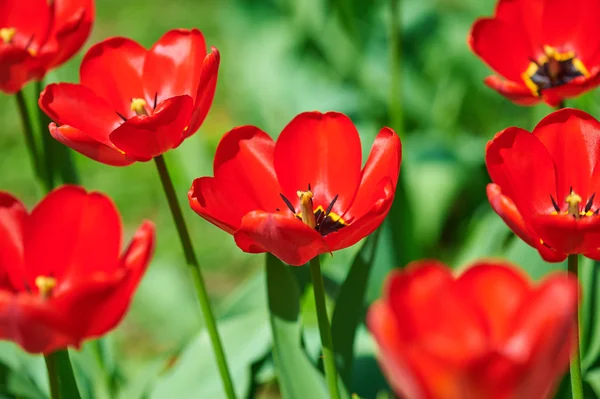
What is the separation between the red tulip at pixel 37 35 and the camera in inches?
51.0

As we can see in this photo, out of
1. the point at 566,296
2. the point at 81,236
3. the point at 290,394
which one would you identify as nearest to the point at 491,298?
the point at 566,296

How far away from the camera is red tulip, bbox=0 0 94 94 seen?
4.25 ft

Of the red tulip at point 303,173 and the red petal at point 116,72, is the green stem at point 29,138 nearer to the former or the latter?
the red petal at point 116,72

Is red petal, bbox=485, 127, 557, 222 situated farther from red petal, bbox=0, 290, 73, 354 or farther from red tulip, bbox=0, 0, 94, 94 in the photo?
red tulip, bbox=0, 0, 94, 94

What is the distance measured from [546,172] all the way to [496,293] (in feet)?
1.33

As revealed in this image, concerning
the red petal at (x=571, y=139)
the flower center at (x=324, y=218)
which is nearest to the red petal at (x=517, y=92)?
the red petal at (x=571, y=139)

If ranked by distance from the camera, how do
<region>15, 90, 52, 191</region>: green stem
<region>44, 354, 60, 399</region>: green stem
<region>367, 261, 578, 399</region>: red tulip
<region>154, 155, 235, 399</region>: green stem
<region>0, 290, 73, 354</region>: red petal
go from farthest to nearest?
<region>15, 90, 52, 191</region>: green stem < <region>154, 155, 235, 399</region>: green stem < <region>44, 354, 60, 399</region>: green stem < <region>0, 290, 73, 354</region>: red petal < <region>367, 261, 578, 399</region>: red tulip

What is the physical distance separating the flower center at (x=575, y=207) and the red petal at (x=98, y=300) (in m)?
0.49

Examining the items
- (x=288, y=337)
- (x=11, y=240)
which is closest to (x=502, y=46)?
(x=288, y=337)

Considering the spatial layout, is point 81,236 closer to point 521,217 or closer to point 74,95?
point 74,95

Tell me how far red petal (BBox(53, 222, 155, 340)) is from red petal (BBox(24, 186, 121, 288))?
0.27 ft

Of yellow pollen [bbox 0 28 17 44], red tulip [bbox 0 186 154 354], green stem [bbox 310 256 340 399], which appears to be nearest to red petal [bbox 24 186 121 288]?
red tulip [bbox 0 186 154 354]

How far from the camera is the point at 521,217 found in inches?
38.7

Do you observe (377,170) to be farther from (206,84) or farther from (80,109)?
(80,109)
